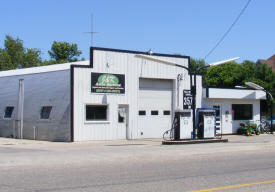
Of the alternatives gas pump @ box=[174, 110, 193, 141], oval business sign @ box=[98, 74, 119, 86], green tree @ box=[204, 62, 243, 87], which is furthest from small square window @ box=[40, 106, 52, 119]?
green tree @ box=[204, 62, 243, 87]

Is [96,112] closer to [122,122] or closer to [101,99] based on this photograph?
[101,99]

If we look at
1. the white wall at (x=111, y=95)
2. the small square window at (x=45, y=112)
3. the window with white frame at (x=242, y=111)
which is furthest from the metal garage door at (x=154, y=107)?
the window with white frame at (x=242, y=111)

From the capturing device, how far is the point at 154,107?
24.1 metres

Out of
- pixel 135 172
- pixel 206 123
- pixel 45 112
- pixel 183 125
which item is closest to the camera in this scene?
pixel 135 172

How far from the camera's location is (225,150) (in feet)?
55.9

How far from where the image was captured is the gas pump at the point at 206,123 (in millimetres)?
21125

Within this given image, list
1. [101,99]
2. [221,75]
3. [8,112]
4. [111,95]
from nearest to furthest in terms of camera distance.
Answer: [101,99]
[111,95]
[8,112]
[221,75]

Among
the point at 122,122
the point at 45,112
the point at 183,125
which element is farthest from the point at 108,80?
the point at 183,125

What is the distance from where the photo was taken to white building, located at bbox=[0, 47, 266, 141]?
69.5 ft

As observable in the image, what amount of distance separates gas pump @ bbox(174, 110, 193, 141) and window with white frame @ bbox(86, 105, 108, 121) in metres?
4.52

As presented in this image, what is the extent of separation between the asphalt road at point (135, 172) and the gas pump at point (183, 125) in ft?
13.9

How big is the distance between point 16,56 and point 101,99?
3954 centimetres

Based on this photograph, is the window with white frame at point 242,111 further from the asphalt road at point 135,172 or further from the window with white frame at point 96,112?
the asphalt road at point 135,172

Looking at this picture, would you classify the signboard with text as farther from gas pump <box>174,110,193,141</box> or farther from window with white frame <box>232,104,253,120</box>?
window with white frame <box>232,104,253,120</box>
